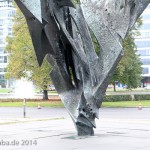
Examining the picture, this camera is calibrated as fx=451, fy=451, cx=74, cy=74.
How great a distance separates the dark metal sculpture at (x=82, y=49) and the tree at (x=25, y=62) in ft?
69.4

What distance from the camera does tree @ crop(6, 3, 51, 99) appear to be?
37562 mm

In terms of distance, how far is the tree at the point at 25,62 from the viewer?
3756 centimetres

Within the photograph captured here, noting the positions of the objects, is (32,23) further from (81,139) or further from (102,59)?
(81,139)

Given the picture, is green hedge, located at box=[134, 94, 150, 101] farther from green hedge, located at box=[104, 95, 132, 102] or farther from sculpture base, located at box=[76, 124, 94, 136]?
sculpture base, located at box=[76, 124, 94, 136]

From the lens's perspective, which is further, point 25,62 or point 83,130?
point 25,62

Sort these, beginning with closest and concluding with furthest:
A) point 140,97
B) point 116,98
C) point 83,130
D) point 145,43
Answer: point 83,130 < point 116,98 < point 140,97 < point 145,43

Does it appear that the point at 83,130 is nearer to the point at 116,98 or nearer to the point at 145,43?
the point at 116,98

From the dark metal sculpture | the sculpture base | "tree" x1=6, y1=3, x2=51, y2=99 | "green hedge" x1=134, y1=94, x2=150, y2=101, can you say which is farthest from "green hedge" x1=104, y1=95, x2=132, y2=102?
the sculpture base

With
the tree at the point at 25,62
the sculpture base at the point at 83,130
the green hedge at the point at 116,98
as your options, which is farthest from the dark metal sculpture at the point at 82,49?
the green hedge at the point at 116,98

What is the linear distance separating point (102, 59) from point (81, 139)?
106 inches

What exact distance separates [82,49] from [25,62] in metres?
24.6

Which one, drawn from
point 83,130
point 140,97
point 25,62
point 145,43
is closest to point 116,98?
point 140,97

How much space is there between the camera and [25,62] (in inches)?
1538

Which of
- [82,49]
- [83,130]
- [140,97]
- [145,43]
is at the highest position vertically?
[145,43]
